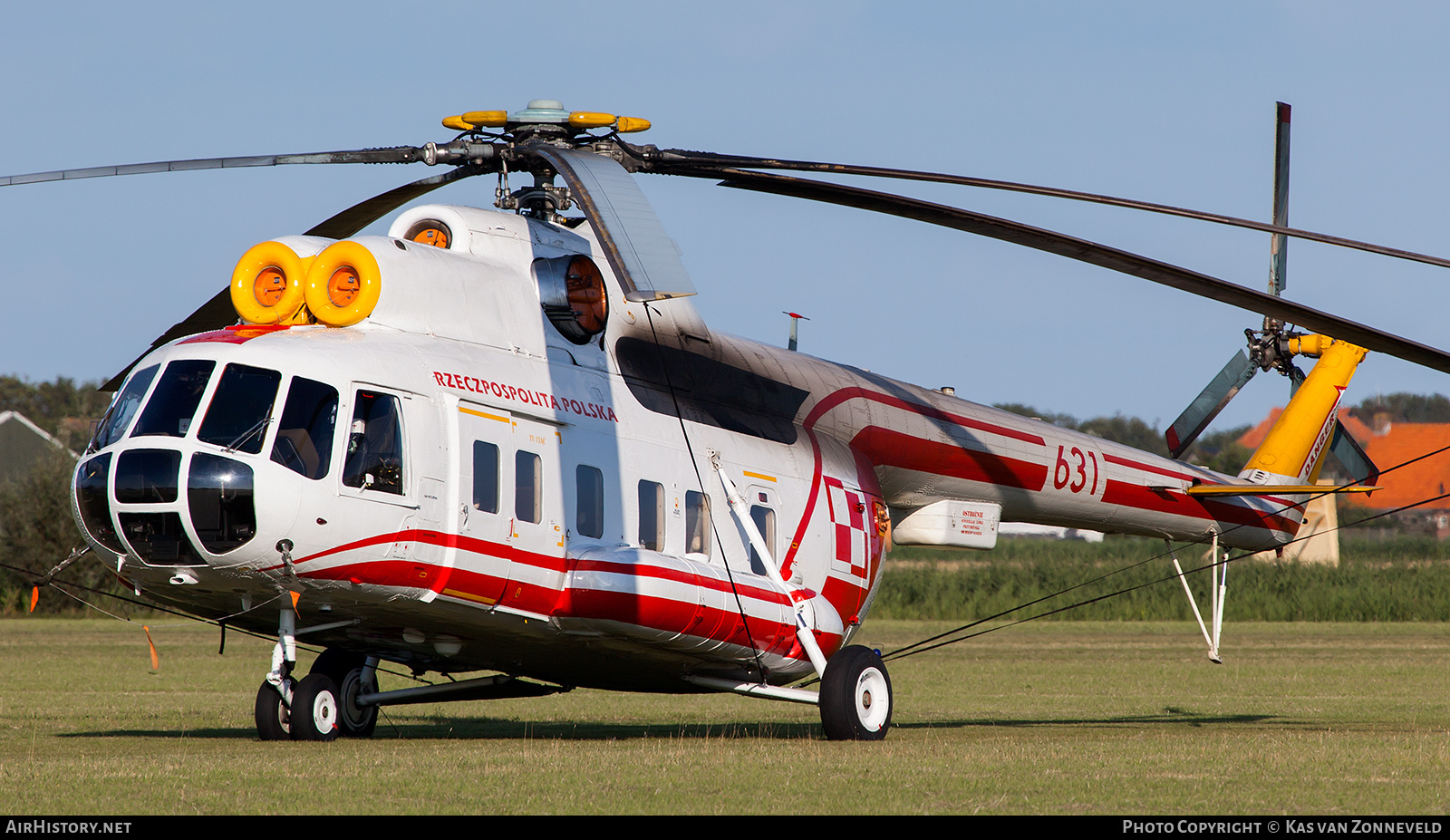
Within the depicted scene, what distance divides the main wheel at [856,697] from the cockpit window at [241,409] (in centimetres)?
546

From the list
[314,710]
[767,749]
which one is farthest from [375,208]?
[767,749]

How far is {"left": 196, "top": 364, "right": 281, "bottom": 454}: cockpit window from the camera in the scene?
10.4m

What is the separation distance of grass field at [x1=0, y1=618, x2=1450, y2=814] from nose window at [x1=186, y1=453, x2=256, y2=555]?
1530 millimetres

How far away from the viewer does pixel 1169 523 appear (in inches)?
733

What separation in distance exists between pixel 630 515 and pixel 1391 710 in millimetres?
11037

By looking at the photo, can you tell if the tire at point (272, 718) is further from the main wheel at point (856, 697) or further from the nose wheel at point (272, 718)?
the main wheel at point (856, 697)

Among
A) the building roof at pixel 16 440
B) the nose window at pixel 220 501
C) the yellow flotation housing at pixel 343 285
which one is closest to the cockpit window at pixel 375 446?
the nose window at pixel 220 501

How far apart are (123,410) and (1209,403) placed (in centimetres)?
1333

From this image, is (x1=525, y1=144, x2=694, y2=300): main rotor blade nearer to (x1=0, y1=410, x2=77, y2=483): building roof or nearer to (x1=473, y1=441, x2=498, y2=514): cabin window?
(x1=473, y1=441, x2=498, y2=514): cabin window

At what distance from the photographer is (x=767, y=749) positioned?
→ 12.1 m

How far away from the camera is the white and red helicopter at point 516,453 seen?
10.5 meters

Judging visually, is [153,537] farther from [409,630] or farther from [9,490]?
[9,490]

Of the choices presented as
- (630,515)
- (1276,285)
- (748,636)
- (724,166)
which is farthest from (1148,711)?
(724,166)

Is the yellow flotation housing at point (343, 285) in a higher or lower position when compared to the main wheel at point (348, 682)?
higher
